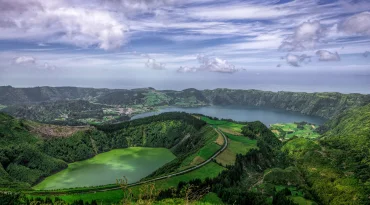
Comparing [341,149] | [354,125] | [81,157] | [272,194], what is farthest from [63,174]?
[354,125]

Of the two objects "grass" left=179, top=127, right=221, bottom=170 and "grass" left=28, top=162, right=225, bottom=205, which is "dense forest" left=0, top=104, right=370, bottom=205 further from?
"grass" left=179, top=127, right=221, bottom=170

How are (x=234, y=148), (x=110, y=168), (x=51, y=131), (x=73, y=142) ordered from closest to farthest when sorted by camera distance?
(x=234, y=148) → (x=110, y=168) → (x=73, y=142) → (x=51, y=131)

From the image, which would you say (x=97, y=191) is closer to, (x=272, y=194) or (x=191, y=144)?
(x=272, y=194)

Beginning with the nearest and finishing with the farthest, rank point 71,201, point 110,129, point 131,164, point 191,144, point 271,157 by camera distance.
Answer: point 71,201, point 271,157, point 131,164, point 191,144, point 110,129

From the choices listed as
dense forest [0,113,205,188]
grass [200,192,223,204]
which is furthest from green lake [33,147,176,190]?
grass [200,192,223,204]

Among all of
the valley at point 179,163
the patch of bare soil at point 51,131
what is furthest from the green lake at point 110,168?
the patch of bare soil at point 51,131

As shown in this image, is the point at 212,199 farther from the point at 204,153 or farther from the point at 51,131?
the point at 51,131

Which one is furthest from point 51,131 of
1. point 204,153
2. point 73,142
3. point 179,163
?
point 204,153

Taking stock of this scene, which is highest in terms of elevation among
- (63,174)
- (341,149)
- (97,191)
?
(341,149)
